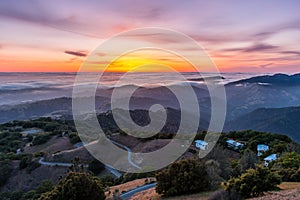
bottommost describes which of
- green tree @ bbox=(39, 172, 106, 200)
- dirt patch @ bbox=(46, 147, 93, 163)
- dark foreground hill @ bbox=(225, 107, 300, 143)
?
dark foreground hill @ bbox=(225, 107, 300, 143)

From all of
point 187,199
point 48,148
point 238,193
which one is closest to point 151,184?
point 187,199

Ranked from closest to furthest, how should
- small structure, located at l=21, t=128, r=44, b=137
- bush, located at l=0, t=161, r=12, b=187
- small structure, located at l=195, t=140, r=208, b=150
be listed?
bush, located at l=0, t=161, r=12, b=187
small structure, located at l=195, t=140, r=208, b=150
small structure, located at l=21, t=128, r=44, b=137

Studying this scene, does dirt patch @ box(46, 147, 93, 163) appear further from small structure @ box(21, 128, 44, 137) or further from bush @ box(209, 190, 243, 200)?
bush @ box(209, 190, 243, 200)

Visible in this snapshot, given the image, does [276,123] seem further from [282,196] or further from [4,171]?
[282,196]

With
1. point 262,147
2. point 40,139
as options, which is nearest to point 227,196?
point 262,147

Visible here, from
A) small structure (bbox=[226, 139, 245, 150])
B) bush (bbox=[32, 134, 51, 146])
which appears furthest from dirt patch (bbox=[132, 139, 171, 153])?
bush (bbox=[32, 134, 51, 146])
